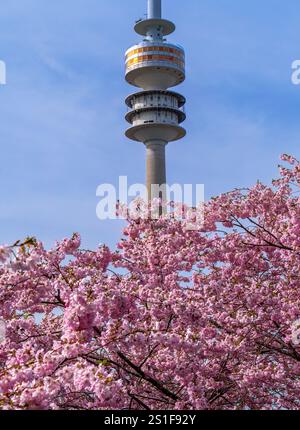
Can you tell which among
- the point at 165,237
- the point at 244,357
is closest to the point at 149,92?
the point at 165,237

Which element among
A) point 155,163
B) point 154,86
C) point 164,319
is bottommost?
point 164,319

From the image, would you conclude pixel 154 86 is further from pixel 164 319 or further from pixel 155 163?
pixel 164 319

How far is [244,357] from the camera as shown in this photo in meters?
11.7

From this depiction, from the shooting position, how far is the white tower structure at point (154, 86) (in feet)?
237

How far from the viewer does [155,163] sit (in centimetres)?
7231

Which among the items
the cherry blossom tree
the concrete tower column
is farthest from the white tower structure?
the cherry blossom tree

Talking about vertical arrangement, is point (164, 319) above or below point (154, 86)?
below

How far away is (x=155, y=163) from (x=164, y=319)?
6227cm

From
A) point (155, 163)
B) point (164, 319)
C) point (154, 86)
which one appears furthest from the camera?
point (154, 86)

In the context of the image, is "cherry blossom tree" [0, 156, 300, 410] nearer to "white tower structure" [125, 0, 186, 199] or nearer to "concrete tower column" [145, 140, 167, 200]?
"concrete tower column" [145, 140, 167, 200]

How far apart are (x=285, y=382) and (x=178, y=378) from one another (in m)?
3.53

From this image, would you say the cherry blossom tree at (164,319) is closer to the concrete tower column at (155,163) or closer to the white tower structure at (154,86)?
the concrete tower column at (155,163)

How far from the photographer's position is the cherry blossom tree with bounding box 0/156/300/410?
307 inches

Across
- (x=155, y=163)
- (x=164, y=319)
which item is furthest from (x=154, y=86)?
(x=164, y=319)
